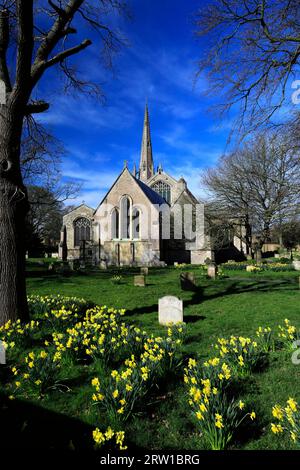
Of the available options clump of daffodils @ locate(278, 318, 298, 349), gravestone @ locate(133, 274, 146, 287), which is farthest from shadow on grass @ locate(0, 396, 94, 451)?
gravestone @ locate(133, 274, 146, 287)

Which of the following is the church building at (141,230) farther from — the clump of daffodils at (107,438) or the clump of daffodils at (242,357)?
the clump of daffodils at (107,438)

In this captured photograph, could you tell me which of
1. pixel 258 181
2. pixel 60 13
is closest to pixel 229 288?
pixel 60 13

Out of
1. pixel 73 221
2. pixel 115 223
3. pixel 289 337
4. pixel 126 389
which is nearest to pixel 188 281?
pixel 289 337

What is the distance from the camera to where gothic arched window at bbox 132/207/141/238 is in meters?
29.5

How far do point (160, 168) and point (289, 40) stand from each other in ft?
163

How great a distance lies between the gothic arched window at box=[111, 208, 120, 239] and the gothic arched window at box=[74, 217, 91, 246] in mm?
8432

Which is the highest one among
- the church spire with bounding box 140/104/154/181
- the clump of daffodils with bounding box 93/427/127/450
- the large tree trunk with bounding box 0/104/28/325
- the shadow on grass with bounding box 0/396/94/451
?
the church spire with bounding box 140/104/154/181

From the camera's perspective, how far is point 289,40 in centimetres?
613

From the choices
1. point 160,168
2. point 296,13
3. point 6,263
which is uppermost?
point 160,168

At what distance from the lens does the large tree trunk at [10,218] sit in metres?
6.00

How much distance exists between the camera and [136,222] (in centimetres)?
2983

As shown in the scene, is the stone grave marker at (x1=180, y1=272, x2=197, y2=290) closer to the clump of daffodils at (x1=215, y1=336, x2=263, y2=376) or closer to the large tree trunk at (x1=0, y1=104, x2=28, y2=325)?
the large tree trunk at (x1=0, y1=104, x2=28, y2=325)

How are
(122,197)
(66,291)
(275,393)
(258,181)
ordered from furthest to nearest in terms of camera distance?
(122,197) < (258,181) < (66,291) < (275,393)
